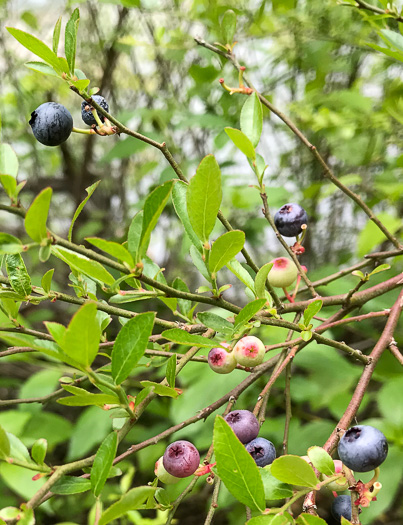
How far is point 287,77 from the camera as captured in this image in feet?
7.68

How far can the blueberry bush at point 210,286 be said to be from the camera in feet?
1.70

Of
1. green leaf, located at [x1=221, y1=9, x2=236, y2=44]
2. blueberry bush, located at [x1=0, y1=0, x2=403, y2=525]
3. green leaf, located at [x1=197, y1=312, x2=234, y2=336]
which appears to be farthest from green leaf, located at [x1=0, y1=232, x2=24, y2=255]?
green leaf, located at [x1=221, y1=9, x2=236, y2=44]

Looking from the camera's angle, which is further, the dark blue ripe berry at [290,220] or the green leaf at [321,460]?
the dark blue ripe berry at [290,220]

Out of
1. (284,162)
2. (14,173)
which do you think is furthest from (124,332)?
(284,162)

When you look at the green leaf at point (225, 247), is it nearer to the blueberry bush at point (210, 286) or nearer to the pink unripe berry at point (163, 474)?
the blueberry bush at point (210, 286)

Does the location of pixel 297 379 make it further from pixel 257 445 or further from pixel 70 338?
pixel 70 338

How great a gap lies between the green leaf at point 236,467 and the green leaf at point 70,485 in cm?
15

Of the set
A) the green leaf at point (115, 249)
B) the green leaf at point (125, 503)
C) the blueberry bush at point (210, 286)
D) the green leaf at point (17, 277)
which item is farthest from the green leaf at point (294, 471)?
the green leaf at point (17, 277)

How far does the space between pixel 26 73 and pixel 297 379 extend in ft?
6.82

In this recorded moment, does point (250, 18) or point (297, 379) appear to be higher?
point (250, 18)

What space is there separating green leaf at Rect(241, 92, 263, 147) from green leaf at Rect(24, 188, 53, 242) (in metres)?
0.38

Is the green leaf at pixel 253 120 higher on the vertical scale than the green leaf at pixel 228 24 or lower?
lower

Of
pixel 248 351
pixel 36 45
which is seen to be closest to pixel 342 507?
pixel 248 351

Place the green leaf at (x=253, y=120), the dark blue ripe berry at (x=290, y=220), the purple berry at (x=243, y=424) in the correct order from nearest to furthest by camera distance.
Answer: the purple berry at (x=243, y=424), the green leaf at (x=253, y=120), the dark blue ripe berry at (x=290, y=220)
